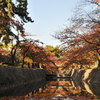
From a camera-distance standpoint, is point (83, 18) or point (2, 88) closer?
point (2, 88)

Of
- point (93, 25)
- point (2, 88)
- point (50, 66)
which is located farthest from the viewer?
point (50, 66)

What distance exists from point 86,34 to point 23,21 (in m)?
10.7

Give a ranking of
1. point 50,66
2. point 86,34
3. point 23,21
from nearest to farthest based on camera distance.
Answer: point 86,34 < point 23,21 < point 50,66

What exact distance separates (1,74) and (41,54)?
82.3ft

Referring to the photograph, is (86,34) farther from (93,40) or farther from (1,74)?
(1,74)

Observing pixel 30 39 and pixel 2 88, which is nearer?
pixel 2 88

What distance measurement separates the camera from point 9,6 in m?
23.2

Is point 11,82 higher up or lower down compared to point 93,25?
lower down

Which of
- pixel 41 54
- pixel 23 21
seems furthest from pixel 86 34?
pixel 41 54

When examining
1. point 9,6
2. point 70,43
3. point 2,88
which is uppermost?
point 9,6

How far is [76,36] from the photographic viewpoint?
21672mm

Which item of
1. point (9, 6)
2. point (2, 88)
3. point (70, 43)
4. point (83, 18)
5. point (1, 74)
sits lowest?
point (2, 88)

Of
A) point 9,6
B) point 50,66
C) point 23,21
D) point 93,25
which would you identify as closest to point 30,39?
point 23,21

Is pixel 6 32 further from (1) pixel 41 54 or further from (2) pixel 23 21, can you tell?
(1) pixel 41 54
